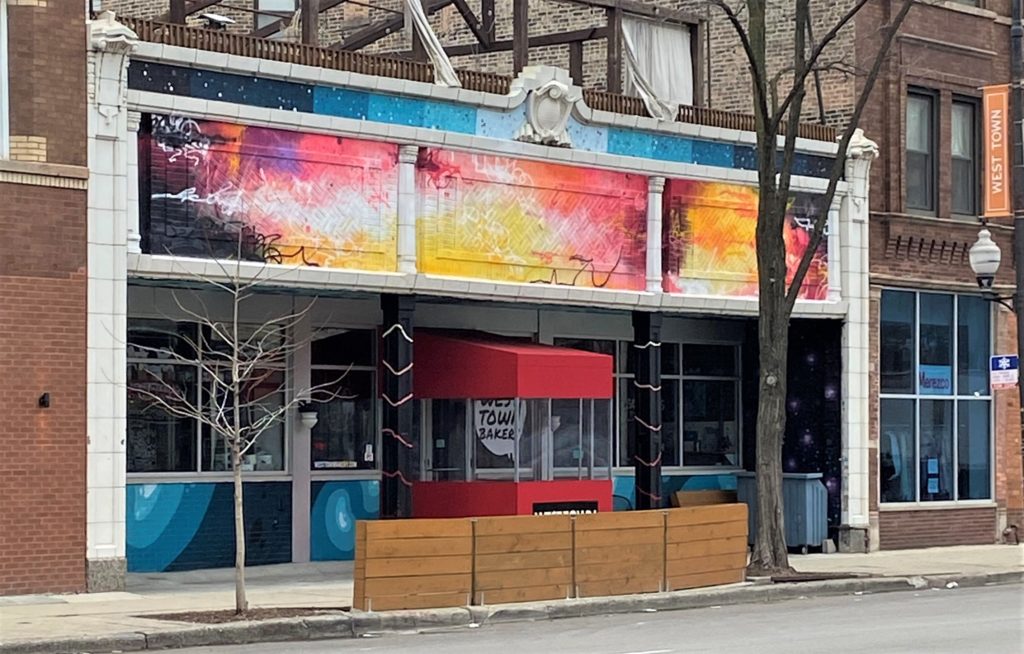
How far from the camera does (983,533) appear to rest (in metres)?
30.5

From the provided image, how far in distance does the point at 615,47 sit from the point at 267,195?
21.0 feet

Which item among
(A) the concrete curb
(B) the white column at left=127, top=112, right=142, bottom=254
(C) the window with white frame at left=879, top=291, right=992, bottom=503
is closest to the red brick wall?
(C) the window with white frame at left=879, top=291, right=992, bottom=503

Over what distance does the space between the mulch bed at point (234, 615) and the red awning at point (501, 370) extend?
6156 mm

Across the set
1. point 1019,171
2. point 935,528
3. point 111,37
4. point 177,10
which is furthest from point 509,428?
point 935,528

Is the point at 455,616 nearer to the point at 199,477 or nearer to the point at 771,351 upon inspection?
the point at 199,477

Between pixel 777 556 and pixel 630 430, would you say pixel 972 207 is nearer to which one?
pixel 630 430

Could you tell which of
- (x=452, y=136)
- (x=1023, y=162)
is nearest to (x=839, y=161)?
(x=1023, y=162)

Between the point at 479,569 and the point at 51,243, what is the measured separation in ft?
19.2

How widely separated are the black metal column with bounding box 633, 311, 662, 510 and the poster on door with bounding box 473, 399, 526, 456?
83.1 inches

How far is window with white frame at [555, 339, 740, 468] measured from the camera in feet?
93.1

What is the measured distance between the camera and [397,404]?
22.7m

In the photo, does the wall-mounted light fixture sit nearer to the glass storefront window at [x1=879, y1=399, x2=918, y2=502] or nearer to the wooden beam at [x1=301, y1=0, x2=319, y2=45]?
the wooden beam at [x1=301, y1=0, x2=319, y2=45]

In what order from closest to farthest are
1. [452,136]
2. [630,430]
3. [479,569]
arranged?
1. [479,569]
2. [452,136]
3. [630,430]

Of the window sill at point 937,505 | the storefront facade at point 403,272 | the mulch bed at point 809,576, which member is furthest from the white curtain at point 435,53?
the window sill at point 937,505
